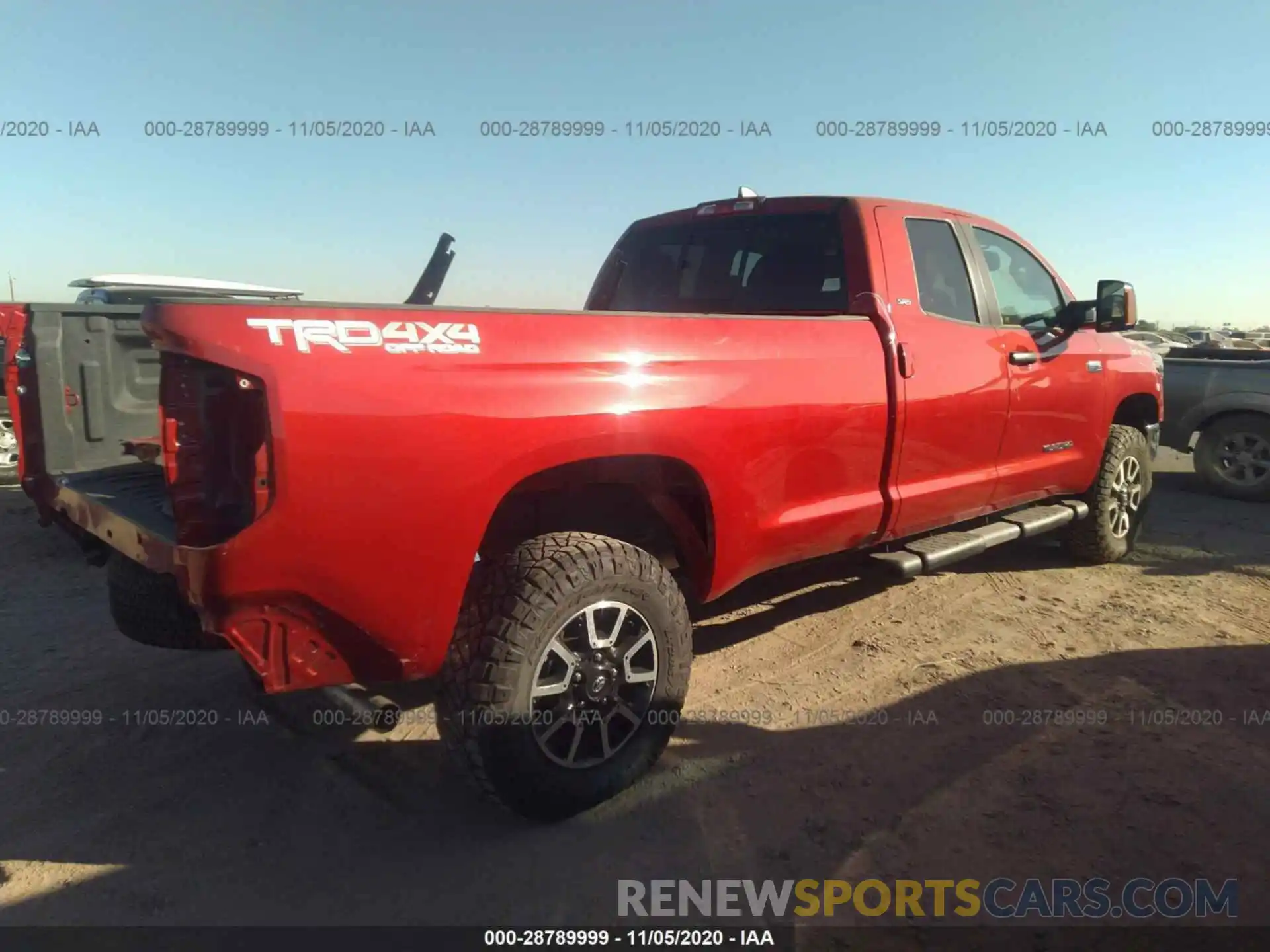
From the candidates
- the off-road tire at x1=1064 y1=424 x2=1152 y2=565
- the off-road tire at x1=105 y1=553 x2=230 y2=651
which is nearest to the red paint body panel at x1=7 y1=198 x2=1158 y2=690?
the off-road tire at x1=105 y1=553 x2=230 y2=651

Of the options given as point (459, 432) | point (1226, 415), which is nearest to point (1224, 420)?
point (1226, 415)

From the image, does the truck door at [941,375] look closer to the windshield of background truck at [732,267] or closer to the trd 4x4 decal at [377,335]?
the windshield of background truck at [732,267]

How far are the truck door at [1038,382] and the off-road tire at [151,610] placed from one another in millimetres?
3674

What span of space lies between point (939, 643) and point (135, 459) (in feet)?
12.1

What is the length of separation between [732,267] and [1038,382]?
1.74m

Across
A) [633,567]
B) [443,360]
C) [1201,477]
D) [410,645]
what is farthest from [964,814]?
[1201,477]

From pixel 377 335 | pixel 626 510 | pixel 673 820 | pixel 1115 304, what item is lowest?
pixel 673 820

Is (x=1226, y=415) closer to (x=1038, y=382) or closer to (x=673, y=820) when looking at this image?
(x=1038, y=382)

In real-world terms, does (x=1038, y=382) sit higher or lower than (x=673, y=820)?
higher

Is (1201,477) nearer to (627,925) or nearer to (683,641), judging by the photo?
(683,641)

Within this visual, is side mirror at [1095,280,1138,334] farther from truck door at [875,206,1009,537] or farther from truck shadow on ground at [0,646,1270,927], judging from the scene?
truck shadow on ground at [0,646,1270,927]

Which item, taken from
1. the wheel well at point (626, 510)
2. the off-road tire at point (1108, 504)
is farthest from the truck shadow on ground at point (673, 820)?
the off-road tire at point (1108, 504)

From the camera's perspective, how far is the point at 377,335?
2.23m

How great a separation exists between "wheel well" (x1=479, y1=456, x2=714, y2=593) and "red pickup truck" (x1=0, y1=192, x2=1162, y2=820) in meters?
0.01
